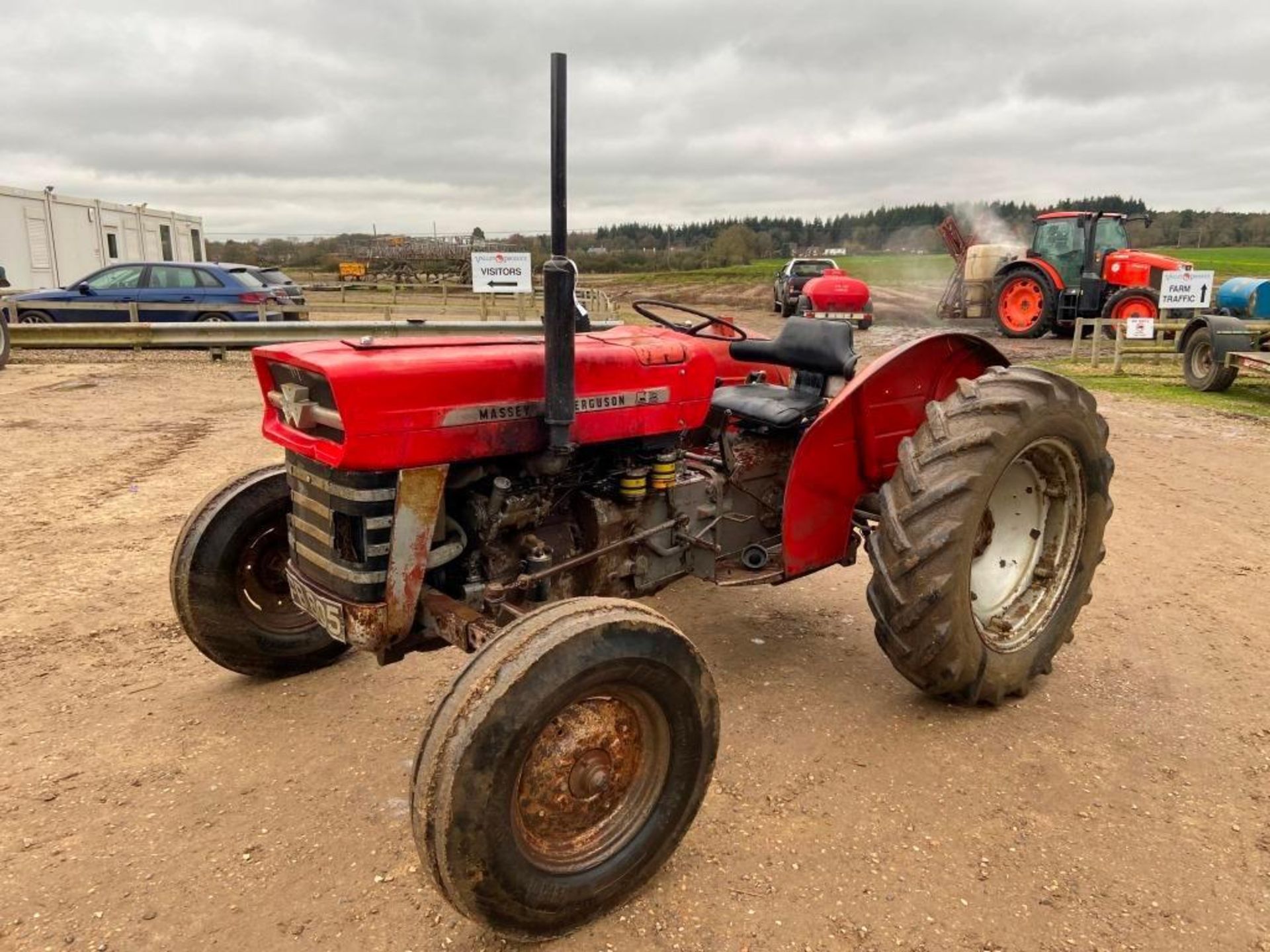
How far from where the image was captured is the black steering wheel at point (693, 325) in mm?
3475

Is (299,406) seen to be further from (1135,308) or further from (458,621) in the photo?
(1135,308)

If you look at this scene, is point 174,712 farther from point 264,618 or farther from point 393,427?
point 393,427

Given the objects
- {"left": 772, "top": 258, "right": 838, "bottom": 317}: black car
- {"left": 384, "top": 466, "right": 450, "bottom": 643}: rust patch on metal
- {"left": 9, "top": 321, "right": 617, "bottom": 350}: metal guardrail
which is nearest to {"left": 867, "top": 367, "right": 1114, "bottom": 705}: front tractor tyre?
{"left": 384, "top": 466, "right": 450, "bottom": 643}: rust patch on metal

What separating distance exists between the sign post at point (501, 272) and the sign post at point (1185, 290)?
1035 cm

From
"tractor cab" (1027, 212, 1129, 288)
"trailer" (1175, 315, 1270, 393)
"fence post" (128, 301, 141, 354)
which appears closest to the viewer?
"trailer" (1175, 315, 1270, 393)

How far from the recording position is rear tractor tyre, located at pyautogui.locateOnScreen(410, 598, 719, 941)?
1849 mm

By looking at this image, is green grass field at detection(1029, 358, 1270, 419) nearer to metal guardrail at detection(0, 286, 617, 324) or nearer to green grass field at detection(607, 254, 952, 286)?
metal guardrail at detection(0, 286, 617, 324)

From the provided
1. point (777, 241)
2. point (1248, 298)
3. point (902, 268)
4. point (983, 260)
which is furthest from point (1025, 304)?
point (777, 241)

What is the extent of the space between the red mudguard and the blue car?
498 inches

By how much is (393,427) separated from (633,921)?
4.55 ft

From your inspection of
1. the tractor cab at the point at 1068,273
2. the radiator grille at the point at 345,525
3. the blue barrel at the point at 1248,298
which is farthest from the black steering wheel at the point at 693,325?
the tractor cab at the point at 1068,273

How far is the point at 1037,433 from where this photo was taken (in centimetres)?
303

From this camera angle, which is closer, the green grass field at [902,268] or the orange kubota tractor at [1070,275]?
the orange kubota tractor at [1070,275]

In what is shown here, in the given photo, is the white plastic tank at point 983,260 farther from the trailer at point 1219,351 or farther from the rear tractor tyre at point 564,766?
the rear tractor tyre at point 564,766
